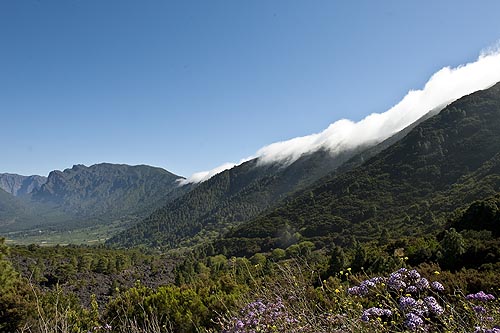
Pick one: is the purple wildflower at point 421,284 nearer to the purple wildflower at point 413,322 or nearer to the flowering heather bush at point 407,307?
the flowering heather bush at point 407,307

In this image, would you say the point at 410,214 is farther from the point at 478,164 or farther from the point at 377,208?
the point at 478,164

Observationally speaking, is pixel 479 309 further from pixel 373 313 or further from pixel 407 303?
pixel 373 313

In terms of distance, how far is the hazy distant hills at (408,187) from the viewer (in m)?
83.8

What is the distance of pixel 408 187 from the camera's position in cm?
10869

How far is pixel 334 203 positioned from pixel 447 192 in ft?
120

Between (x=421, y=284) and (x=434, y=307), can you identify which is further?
(x=421, y=284)

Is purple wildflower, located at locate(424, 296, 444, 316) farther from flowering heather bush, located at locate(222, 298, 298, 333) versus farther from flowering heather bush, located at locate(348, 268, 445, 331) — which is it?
flowering heather bush, located at locate(222, 298, 298, 333)

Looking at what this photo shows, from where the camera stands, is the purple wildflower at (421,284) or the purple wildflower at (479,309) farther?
the purple wildflower at (421,284)

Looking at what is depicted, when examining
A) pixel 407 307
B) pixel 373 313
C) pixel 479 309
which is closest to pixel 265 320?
pixel 373 313

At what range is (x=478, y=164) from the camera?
101 metres

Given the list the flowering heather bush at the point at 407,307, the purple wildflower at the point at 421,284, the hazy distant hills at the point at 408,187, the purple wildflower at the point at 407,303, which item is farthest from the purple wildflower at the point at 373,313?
the hazy distant hills at the point at 408,187

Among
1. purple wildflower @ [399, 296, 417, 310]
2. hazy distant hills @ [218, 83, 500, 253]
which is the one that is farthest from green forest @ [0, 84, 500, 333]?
hazy distant hills @ [218, 83, 500, 253]

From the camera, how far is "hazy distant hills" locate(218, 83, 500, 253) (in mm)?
83750

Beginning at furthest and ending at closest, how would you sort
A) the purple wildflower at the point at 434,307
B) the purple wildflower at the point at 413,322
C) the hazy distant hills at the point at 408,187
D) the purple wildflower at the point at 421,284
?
the hazy distant hills at the point at 408,187 → the purple wildflower at the point at 421,284 → the purple wildflower at the point at 434,307 → the purple wildflower at the point at 413,322
